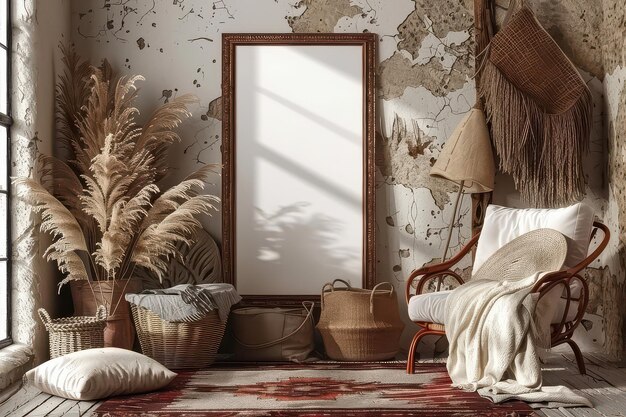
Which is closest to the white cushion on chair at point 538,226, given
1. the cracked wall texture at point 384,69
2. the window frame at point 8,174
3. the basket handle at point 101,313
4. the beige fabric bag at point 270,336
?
the cracked wall texture at point 384,69

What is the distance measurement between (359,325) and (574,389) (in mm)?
1334

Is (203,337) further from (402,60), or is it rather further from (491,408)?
(402,60)

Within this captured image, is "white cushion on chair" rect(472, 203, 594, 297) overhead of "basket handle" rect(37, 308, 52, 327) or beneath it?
overhead

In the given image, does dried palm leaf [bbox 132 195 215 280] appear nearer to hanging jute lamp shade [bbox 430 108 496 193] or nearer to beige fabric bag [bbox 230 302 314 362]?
beige fabric bag [bbox 230 302 314 362]

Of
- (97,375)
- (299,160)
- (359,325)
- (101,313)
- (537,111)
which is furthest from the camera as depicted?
(299,160)

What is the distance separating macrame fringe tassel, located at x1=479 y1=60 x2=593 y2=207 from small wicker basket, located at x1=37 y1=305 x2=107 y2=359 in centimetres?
258

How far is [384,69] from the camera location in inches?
206

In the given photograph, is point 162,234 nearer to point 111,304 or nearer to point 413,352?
point 111,304

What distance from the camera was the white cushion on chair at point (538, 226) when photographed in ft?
13.8

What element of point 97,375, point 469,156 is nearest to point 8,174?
point 97,375

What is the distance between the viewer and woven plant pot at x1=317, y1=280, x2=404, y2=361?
15.6ft

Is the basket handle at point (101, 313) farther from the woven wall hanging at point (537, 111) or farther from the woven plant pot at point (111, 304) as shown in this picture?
the woven wall hanging at point (537, 111)

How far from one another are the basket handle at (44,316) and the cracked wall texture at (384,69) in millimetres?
1205

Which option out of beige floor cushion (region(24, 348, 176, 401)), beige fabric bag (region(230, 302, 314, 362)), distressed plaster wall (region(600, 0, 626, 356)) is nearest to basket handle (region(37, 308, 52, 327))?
beige floor cushion (region(24, 348, 176, 401))
